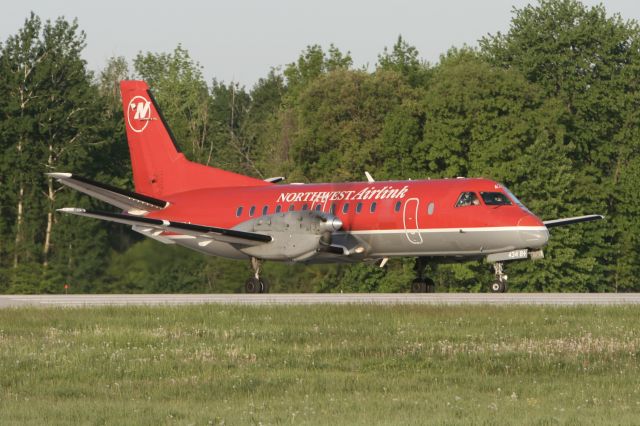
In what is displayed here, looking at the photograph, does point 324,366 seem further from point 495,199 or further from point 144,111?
point 144,111

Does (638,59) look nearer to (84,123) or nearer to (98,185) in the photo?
(84,123)

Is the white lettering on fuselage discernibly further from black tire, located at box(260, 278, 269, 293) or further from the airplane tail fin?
the airplane tail fin

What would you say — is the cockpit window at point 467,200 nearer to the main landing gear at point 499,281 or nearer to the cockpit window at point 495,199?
the cockpit window at point 495,199

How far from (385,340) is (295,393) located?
5.87m

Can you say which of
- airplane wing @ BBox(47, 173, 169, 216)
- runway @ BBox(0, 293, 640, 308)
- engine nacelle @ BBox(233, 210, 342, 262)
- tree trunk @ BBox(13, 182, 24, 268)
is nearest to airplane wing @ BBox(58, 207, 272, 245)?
engine nacelle @ BBox(233, 210, 342, 262)

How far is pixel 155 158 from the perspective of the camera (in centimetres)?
4653

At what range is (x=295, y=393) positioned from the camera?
19031 millimetres

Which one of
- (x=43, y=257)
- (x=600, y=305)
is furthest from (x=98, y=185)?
(x=43, y=257)

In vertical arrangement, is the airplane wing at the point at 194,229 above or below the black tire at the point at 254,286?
above

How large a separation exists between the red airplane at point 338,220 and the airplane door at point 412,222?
0.03 meters

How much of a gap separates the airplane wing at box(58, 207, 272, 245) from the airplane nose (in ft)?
26.5

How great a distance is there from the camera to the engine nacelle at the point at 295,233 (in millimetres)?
38469

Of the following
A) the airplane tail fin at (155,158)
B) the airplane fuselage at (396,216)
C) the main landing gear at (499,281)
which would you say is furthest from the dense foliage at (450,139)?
the main landing gear at (499,281)

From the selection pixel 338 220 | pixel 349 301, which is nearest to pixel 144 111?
pixel 338 220
